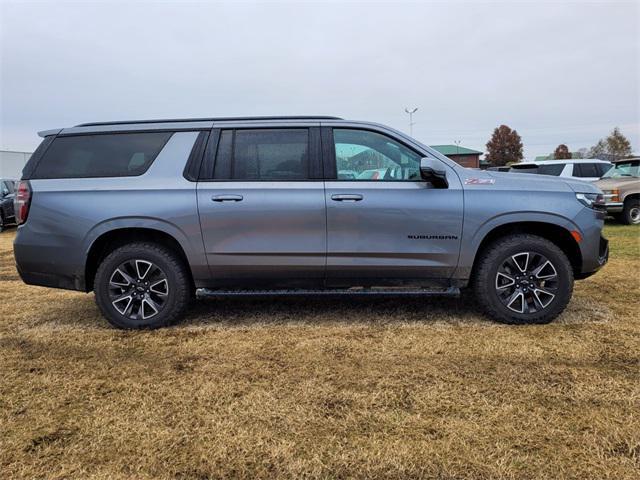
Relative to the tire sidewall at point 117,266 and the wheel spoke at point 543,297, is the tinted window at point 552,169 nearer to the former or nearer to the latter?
the wheel spoke at point 543,297

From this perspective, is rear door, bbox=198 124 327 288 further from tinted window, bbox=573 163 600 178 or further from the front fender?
tinted window, bbox=573 163 600 178

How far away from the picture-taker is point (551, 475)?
6.93ft

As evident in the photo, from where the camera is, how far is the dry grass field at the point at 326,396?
7.37 feet

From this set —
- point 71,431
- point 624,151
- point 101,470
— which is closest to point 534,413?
point 101,470

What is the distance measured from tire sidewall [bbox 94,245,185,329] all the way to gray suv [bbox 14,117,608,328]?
0.01m

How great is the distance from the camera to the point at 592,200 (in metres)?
4.16

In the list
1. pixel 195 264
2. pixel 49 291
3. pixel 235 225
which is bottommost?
pixel 49 291

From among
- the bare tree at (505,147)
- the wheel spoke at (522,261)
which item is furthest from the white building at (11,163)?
the bare tree at (505,147)

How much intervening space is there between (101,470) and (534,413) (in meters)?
2.28

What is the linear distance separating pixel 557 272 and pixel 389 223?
1514 mm

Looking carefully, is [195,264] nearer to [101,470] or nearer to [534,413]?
[101,470]

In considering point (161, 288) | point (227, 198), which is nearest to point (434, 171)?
point (227, 198)

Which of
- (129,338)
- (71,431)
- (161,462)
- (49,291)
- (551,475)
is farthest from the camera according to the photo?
(49,291)

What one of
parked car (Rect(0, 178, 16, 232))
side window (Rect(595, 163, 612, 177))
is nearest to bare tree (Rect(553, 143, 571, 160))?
side window (Rect(595, 163, 612, 177))
